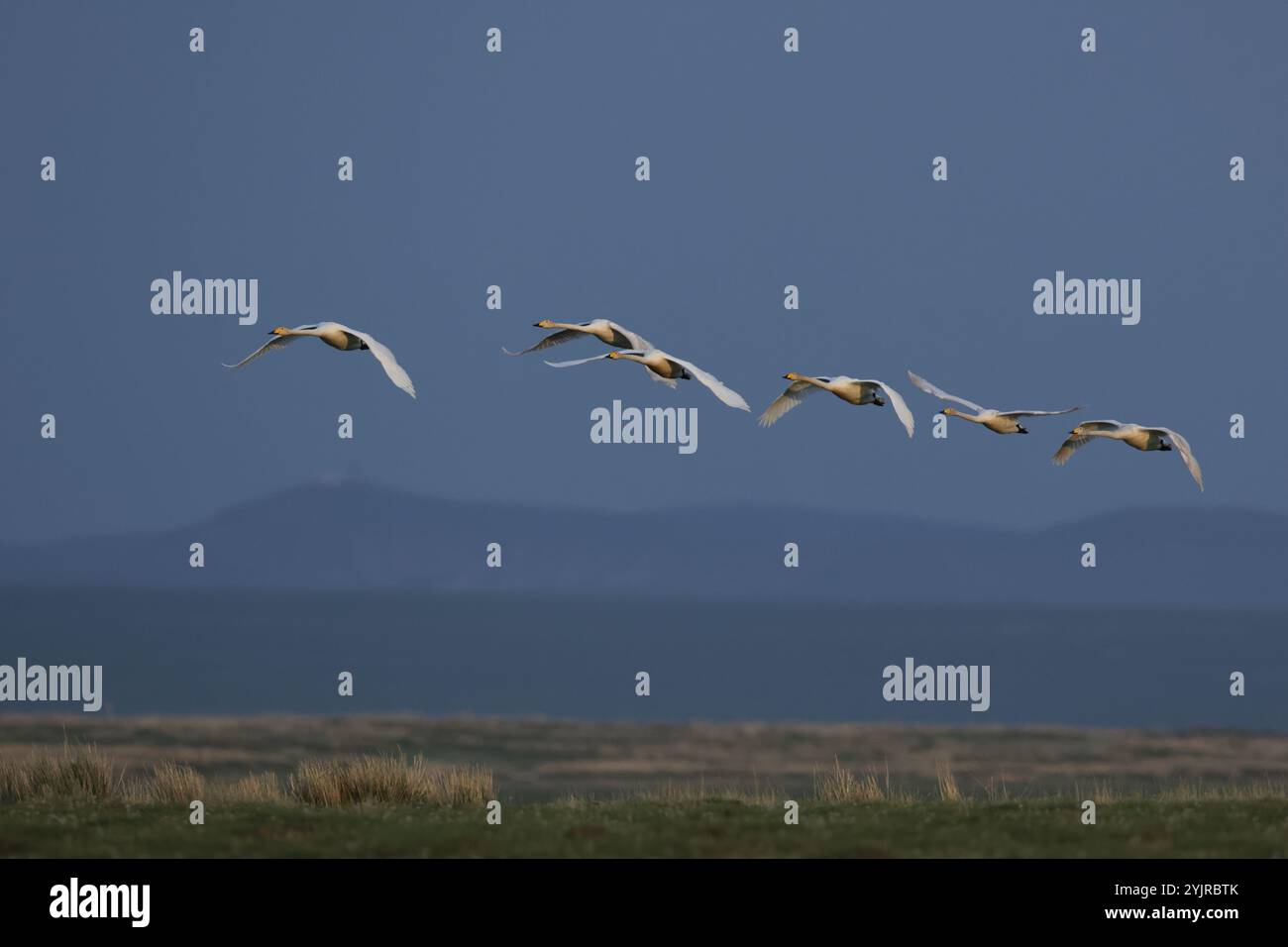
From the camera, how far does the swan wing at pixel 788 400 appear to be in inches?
1398

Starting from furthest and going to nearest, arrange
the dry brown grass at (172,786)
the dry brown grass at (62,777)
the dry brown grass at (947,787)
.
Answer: the dry brown grass at (62,777)
the dry brown grass at (947,787)
the dry brown grass at (172,786)

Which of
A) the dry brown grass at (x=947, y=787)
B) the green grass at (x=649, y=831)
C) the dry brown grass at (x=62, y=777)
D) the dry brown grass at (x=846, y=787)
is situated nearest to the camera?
the green grass at (x=649, y=831)

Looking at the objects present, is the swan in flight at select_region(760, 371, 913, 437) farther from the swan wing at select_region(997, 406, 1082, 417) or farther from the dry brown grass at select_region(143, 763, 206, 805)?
the dry brown grass at select_region(143, 763, 206, 805)

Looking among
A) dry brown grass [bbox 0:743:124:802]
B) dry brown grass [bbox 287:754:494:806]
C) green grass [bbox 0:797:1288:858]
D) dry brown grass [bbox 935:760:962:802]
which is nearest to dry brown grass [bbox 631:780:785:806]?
green grass [bbox 0:797:1288:858]

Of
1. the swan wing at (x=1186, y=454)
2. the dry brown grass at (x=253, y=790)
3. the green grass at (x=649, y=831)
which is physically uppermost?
the swan wing at (x=1186, y=454)

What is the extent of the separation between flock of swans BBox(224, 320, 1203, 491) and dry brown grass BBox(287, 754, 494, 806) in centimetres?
515

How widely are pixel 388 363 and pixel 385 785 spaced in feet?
18.2

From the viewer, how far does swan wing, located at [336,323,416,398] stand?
2937cm

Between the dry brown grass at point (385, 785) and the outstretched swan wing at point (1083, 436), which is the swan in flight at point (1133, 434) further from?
the dry brown grass at point (385, 785)

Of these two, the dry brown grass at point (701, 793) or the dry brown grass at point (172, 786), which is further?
the dry brown grass at point (701, 793)

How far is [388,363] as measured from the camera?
3034 cm

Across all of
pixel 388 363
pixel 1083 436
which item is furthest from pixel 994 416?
pixel 388 363

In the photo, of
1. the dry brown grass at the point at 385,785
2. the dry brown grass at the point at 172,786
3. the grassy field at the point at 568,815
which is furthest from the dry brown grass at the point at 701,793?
the dry brown grass at the point at 172,786
